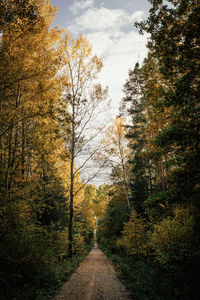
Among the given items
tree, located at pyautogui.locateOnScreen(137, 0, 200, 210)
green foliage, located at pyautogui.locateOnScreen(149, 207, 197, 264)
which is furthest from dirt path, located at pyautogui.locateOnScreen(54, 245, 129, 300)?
tree, located at pyautogui.locateOnScreen(137, 0, 200, 210)

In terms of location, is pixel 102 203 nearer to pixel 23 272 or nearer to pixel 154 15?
pixel 23 272

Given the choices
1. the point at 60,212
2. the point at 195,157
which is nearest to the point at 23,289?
Answer: the point at 195,157

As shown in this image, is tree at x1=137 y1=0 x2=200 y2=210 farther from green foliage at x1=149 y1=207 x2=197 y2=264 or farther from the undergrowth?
the undergrowth

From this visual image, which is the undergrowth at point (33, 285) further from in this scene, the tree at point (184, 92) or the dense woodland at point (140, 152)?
the tree at point (184, 92)

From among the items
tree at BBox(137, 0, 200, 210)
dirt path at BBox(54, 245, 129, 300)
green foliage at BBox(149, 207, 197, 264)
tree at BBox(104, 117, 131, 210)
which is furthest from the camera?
tree at BBox(104, 117, 131, 210)

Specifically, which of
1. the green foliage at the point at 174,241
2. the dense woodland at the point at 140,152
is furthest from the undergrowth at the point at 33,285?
the green foliage at the point at 174,241

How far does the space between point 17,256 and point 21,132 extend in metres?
5.63

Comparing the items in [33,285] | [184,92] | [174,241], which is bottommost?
[33,285]

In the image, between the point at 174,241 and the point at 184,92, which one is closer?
the point at 184,92

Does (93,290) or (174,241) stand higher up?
(174,241)

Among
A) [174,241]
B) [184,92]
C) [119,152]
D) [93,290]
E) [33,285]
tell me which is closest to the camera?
[184,92]

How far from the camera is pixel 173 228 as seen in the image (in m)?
6.91

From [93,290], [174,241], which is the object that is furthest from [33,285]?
[174,241]

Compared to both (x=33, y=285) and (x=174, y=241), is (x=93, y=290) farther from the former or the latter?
(x=174, y=241)
